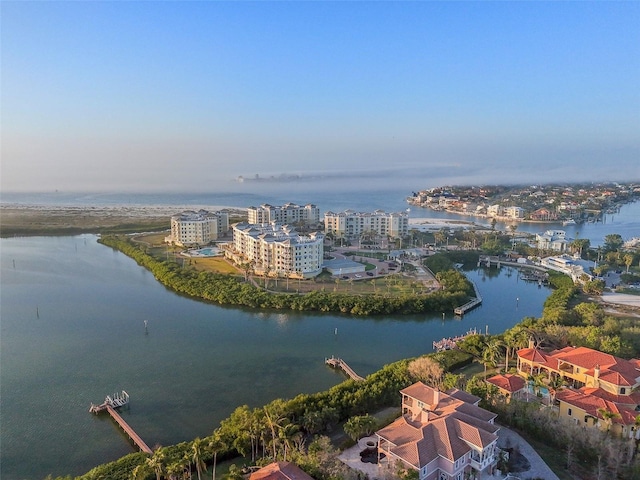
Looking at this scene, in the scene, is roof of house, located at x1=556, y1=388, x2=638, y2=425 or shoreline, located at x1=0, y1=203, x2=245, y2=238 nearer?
roof of house, located at x1=556, y1=388, x2=638, y2=425

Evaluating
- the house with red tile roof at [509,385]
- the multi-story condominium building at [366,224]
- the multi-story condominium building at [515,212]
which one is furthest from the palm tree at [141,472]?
the multi-story condominium building at [515,212]

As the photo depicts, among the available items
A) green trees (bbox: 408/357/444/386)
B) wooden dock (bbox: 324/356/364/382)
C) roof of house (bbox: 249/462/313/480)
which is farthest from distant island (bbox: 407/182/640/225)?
roof of house (bbox: 249/462/313/480)

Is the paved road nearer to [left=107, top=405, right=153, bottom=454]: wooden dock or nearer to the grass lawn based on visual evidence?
the grass lawn

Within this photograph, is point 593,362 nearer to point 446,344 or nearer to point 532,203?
point 446,344

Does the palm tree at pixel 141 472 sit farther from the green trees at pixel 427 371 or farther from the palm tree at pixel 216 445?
the green trees at pixel 427 371

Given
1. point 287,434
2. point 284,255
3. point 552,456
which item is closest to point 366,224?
point 284,255

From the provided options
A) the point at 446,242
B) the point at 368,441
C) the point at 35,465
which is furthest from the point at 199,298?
the point at 446,242
